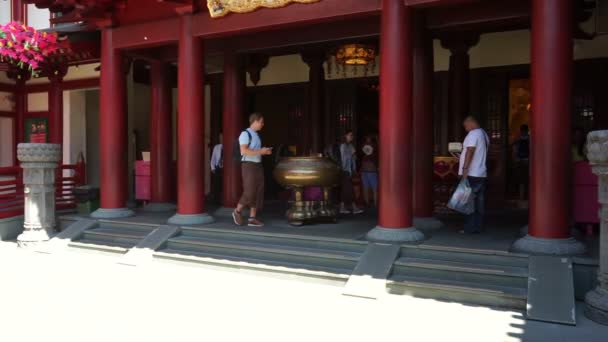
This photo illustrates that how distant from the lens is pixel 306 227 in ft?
22.2

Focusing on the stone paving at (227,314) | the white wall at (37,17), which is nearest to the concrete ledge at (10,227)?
the stone paving at (227,314)

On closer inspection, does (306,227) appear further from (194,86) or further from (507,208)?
(507,208)

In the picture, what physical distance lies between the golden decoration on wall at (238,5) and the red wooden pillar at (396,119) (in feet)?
3.84

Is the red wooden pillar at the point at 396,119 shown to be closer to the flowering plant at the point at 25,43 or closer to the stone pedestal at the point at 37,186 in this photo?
the stone pedestal at the point at 37,186

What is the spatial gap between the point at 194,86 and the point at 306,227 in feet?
8.36

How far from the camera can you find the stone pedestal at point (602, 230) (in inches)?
159

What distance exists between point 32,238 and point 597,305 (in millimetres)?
7264

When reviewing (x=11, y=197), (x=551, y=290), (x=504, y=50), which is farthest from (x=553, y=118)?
(x=11, y=197)

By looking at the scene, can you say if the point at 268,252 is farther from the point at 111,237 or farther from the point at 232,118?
the point at 232,118

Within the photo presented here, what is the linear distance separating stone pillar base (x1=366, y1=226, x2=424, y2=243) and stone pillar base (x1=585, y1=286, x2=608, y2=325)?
70.7 inches

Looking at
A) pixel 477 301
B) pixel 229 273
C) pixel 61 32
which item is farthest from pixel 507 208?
pixel 61 32

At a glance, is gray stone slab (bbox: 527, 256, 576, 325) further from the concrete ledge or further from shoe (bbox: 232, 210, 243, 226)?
the concrete ledge

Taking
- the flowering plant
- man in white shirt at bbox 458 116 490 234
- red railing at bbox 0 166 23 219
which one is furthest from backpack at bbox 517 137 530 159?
red railing at bbox 0 166 23 219

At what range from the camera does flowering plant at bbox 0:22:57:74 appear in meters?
8.57
